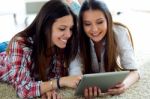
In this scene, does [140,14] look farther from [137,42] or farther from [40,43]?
[40,43]

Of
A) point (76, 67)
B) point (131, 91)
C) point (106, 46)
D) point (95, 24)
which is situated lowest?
point (131, 91)

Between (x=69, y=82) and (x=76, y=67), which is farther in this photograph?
(x=76, y=67)

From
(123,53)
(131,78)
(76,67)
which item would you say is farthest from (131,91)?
(76,67)

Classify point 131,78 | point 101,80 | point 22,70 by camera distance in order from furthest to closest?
1. point 131,78
2. point 22,70
3. point 101,80

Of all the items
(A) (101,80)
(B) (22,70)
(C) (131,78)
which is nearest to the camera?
(A) (101,80)

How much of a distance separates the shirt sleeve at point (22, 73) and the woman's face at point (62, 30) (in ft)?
0.51

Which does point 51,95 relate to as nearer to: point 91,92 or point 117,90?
point 91,92

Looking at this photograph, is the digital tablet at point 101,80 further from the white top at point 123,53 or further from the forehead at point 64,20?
the forehead at point 64,20

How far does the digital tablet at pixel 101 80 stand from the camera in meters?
1.17

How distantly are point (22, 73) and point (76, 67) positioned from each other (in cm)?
30

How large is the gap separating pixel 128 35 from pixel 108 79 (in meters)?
0.35

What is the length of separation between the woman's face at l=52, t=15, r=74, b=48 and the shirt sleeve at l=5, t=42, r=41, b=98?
0.51 feet

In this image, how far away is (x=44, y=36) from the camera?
4.46ft

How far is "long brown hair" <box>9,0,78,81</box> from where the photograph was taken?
1.29 m
